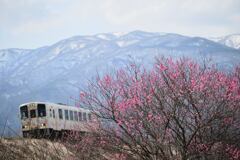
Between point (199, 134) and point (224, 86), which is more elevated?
point (224, 86)

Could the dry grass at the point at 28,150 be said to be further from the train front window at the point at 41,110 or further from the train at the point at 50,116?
the train front window at the point at 41,110

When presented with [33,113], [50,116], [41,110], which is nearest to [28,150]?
[50,116]

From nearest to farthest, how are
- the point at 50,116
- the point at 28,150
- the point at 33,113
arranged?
1. the point at 28,150
2. the point at 50,116
3. the point at 33,113

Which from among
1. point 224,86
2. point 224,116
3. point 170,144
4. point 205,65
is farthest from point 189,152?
point 205,65

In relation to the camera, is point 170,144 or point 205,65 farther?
point 205,65

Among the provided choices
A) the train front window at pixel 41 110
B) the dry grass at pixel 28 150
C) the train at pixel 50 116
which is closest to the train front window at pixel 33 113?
the train at pixel 50 116

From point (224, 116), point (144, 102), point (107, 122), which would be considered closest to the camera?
point (224, 116)

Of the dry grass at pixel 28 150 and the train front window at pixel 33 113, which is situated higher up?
the dry grass at pixel 28 150

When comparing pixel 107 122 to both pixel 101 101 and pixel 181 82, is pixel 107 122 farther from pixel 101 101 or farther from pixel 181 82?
pixel 181 82

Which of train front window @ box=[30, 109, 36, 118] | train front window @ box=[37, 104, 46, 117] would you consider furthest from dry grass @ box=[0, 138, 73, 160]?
train front window @ box=[30, 109, 36, 118]

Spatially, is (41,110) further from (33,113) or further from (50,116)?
(50,116)

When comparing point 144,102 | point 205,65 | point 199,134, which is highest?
point 205,65

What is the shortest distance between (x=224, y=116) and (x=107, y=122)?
4095mm

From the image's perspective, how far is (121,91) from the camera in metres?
14.5
